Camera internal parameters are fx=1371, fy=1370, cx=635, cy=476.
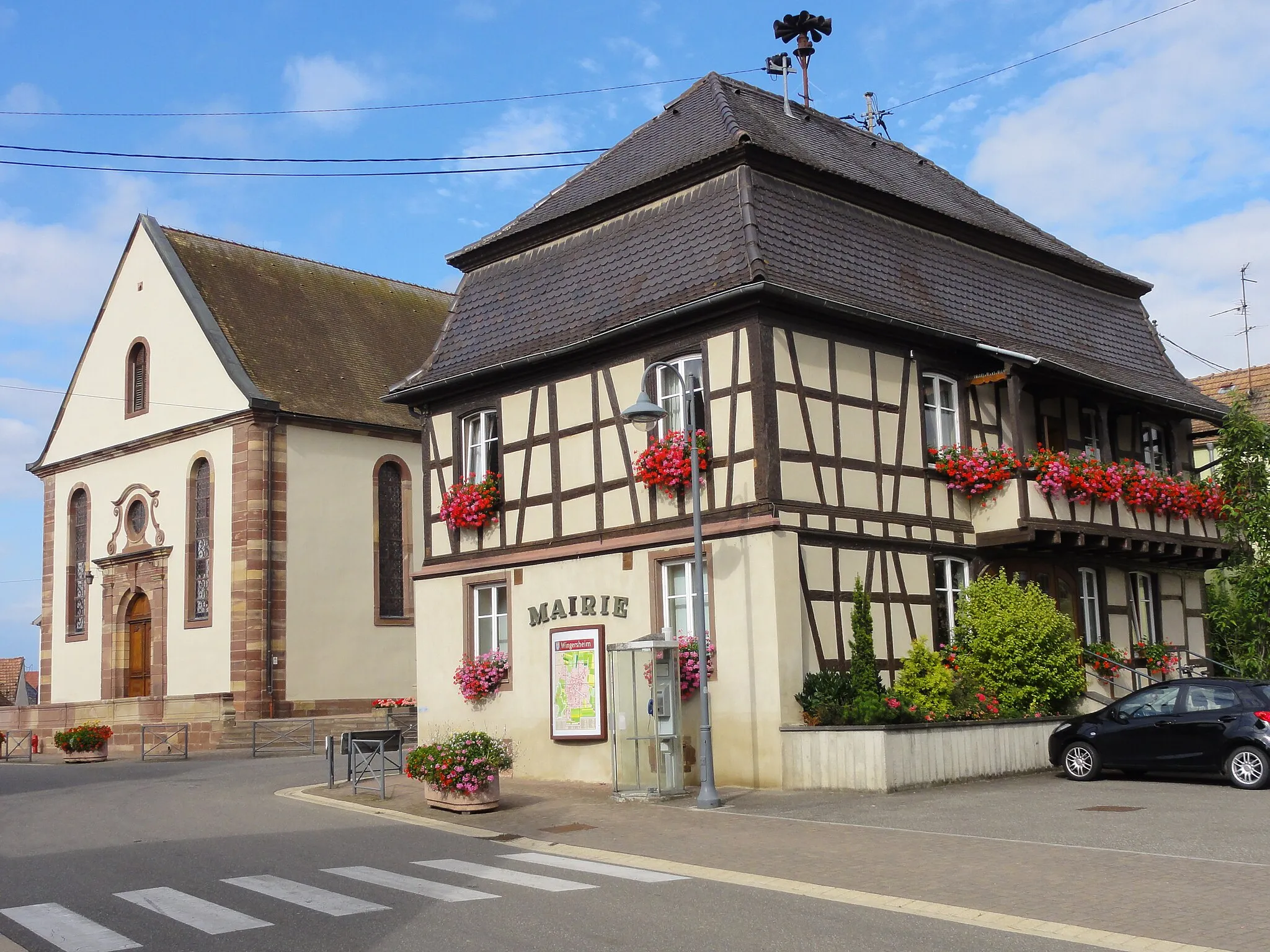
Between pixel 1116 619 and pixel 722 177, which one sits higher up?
pixel 722 177

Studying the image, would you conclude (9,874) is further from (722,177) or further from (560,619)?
(722,177)

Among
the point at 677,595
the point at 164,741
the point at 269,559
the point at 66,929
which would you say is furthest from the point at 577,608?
the point at 269,559

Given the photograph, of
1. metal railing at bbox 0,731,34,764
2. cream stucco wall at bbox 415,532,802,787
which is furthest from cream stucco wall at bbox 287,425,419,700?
cream stucco wall at bbox 415,532,802,787

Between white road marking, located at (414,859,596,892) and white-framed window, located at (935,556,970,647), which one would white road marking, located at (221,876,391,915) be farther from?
white-framed window, located at (935,556,970,647)

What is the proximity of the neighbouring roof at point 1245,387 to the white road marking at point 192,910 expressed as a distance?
31.7 m

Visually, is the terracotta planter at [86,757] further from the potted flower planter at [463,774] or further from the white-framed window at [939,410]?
the white-framed window at [939,410]

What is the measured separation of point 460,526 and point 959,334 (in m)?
8.69

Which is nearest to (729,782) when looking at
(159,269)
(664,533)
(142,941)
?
(664,533)

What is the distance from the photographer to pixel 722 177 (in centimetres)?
2000

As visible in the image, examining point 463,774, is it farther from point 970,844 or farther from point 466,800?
point 970,844

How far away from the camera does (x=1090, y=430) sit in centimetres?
2420

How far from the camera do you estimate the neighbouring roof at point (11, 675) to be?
202ft

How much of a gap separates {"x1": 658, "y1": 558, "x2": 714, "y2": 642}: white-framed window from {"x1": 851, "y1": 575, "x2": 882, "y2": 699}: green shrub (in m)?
2.07

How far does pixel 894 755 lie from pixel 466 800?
5181mm
